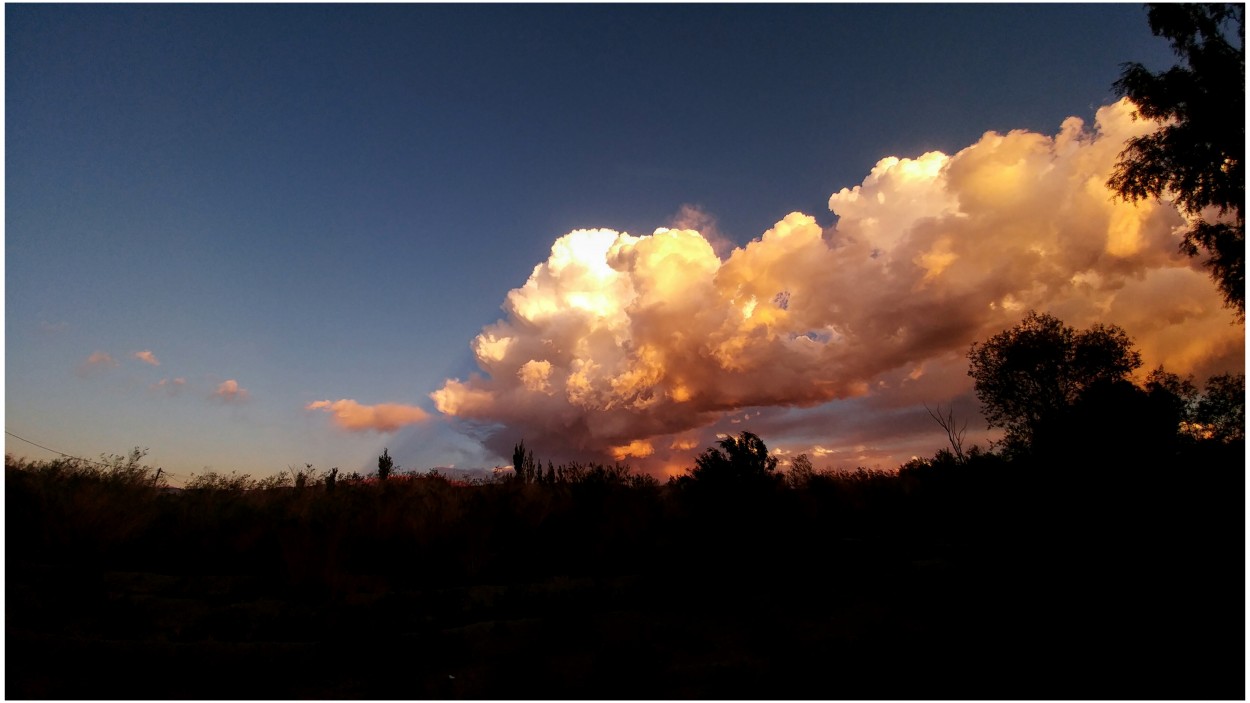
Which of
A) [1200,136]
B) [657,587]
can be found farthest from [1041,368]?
[657,587]

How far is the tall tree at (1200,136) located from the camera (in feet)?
49.8

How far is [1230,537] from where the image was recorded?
21.6 feet

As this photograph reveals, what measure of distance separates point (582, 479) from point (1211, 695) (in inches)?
436

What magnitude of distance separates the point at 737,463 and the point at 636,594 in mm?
4689

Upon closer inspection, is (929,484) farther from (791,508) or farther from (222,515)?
(222,515)

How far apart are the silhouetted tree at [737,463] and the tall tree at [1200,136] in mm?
16227

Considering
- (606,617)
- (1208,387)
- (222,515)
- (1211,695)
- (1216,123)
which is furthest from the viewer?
(1208,387)

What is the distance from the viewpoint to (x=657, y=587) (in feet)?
22.9

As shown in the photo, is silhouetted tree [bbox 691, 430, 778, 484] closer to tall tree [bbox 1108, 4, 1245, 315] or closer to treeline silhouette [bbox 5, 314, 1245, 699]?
treeline silhouette [bbox 5, 314, 1245, 699]

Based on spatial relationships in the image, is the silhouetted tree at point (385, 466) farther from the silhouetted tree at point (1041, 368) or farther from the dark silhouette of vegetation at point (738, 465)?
the silhouetted tree at point (1041, 368)

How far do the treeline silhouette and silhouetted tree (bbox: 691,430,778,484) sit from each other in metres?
0.06

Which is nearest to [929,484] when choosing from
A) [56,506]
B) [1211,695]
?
[1211,695]

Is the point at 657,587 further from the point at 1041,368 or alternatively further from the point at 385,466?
the point at 1041,368

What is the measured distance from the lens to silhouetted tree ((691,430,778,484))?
33.9 feet
